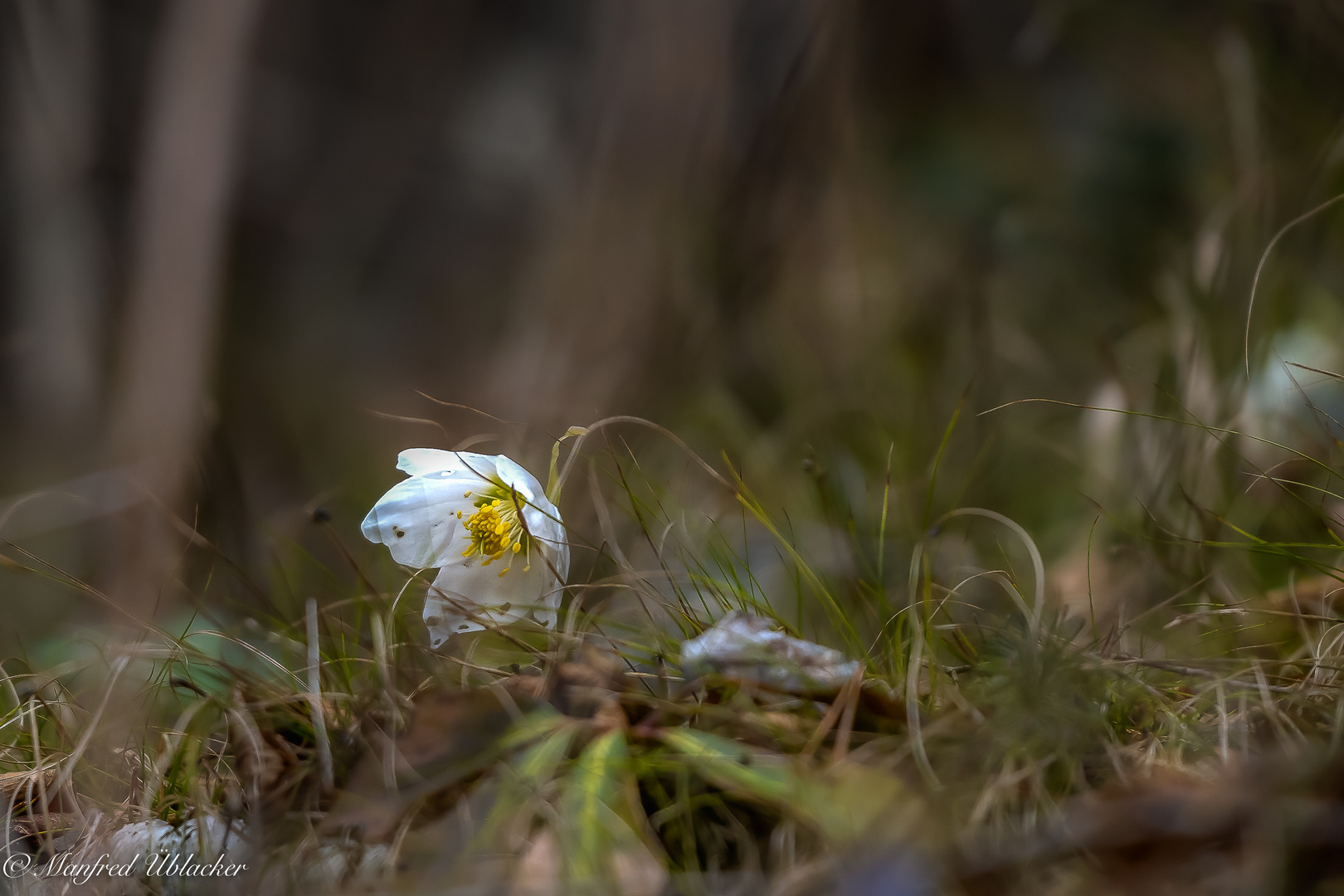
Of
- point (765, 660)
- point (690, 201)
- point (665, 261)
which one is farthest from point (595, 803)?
point (690, 201)

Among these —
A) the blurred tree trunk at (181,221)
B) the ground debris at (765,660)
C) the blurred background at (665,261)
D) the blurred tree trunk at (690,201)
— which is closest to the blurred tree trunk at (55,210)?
the blurred background at (665,261)

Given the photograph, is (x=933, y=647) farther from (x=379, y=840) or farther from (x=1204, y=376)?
(x=1204, y=376)

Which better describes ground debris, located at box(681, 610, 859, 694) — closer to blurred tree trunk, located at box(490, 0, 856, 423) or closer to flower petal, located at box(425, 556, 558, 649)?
flower petal, located at box(425, 556, 558, 649)

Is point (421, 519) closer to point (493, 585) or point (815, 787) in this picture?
point (493, 585)

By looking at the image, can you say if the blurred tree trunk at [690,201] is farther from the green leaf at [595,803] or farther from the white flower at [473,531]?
the green leaf at [595,803]

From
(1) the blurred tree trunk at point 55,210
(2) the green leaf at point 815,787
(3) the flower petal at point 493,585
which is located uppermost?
(2) the green leaf at point 815,787

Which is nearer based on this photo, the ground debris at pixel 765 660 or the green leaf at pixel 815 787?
the green leaf at pixel 815 787
